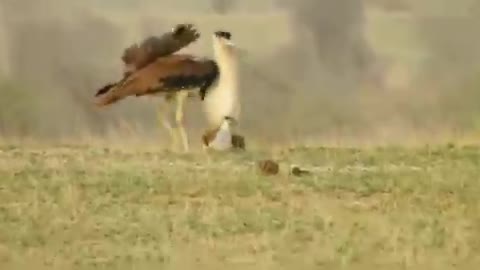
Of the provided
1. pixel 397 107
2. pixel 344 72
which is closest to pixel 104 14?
pixel 344 72

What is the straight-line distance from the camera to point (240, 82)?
1.71 meters

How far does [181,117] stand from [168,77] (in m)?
0.08

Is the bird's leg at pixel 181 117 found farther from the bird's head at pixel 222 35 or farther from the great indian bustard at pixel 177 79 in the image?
the bird's head at pixel 222 35

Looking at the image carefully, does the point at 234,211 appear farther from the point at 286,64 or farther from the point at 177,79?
the point at 286,64

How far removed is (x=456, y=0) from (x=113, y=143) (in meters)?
0.66

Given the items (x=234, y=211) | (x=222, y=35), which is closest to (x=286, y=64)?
(x=222, y=35)

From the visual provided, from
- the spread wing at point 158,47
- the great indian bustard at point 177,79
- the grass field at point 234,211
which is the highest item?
the spread wing at point 158,47

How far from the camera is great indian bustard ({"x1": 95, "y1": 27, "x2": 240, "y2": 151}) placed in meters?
1.61

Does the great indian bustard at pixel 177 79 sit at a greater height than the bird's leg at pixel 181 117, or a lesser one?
greater

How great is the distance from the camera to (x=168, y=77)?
1.61m

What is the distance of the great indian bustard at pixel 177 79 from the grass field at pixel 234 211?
95 mm

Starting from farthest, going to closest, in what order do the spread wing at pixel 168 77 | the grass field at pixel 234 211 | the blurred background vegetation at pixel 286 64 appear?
the blurred background vegetation at pixel 286 64 → the spread wing at pixel 168 77 → the grass field at pixel 234 211

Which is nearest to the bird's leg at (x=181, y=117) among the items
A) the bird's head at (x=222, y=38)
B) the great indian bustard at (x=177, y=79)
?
the great indian bustard at (x=177, y=79)

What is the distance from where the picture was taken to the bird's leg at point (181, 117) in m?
1.64
